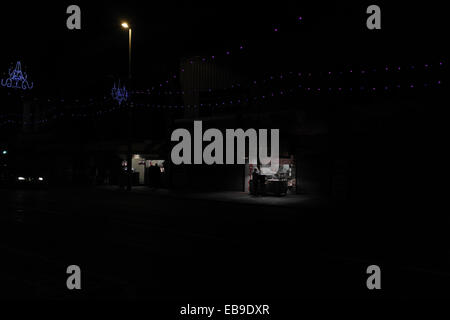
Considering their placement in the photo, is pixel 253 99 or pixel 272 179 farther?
pixel 253 99

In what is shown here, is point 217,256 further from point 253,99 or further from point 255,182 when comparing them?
point 253,99

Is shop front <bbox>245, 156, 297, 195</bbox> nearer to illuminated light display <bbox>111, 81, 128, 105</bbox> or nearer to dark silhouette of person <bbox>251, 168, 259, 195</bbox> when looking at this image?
dark silhouette of person <bbox>251, 168, 259, 195</bbox>

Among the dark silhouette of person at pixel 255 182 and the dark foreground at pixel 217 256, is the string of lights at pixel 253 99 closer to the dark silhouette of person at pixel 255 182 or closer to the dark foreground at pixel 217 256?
the dark silhouette of person at pixel 255 182

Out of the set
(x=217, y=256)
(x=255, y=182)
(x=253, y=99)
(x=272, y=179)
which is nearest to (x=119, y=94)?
(x=253, y=99)

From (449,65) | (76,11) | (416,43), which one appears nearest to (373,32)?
(416,43)

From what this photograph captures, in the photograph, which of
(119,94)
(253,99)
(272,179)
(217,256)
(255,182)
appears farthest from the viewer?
(119,94)

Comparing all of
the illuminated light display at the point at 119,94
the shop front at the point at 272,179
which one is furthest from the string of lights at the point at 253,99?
the shop front at the point at 272,179

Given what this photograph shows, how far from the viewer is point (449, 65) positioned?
15914mm

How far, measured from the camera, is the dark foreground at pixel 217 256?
486 centimetres

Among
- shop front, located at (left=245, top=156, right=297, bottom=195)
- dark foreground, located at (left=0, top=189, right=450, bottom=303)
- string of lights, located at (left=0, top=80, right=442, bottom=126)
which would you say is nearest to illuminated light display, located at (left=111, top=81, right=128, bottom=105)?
string of lights, located at (left=0, top=80, right=442, bottom=126)

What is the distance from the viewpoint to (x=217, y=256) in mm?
6602

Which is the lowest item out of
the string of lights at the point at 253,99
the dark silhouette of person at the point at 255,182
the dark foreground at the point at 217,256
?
the dark foreground at the point at 217,256

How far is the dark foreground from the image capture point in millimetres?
4863

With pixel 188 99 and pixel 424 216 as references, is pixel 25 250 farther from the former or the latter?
pixel 188 99
